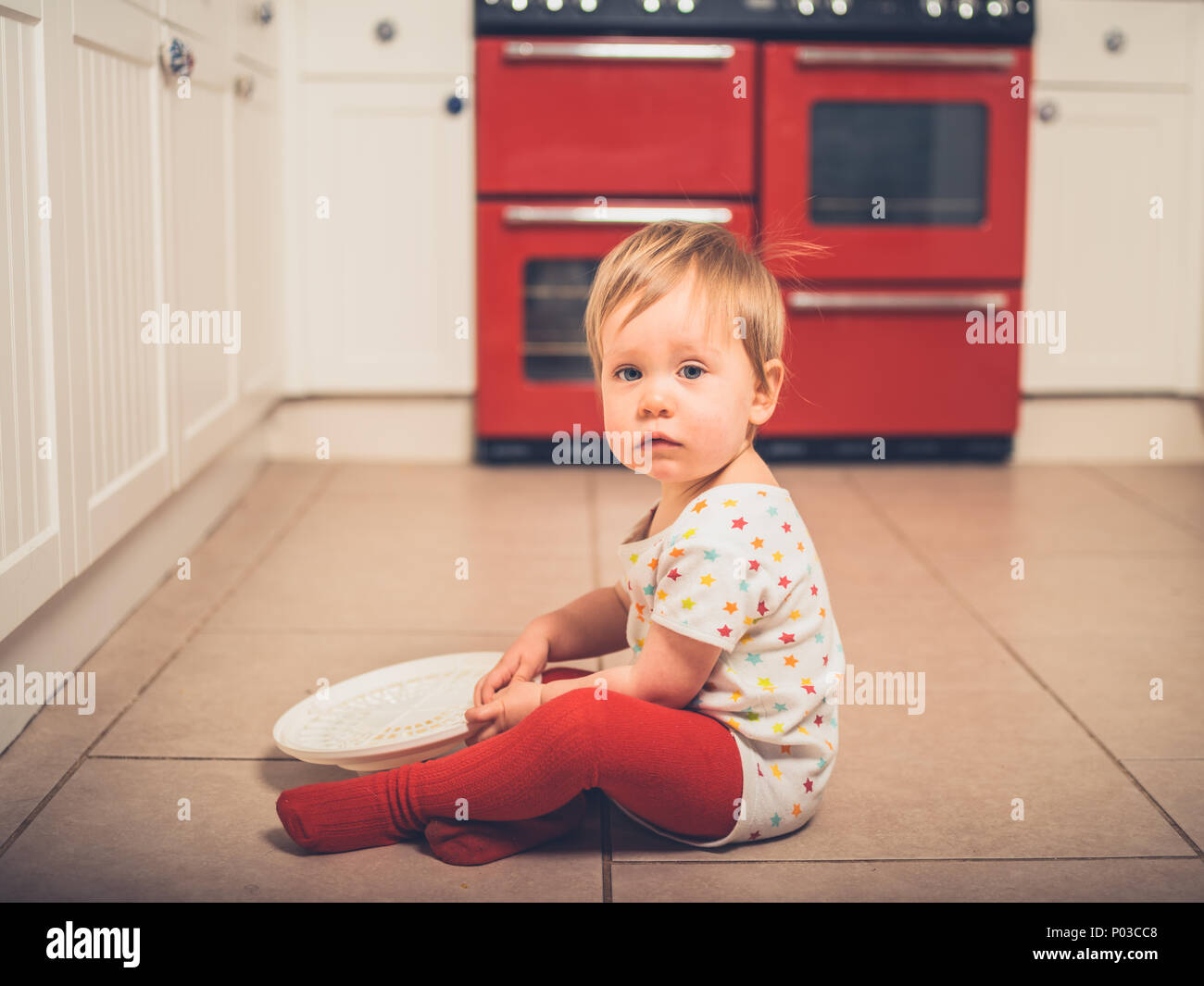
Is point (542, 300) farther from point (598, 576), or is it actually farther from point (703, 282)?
point (703, 282)

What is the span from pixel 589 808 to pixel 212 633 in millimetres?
702

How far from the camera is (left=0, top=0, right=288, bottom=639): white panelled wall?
140 cm

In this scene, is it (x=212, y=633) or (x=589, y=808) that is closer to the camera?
(x=589, y=808)

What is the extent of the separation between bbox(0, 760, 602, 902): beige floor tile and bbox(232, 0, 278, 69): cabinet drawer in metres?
1.51

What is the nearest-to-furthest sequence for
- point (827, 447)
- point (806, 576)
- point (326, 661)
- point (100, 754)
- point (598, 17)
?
point (806, 576)
point (100, 754)
point (326, 661)
point (598, 17)
point (827, 447)

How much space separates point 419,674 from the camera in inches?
57.5

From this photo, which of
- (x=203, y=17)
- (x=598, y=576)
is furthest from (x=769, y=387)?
(x=203, y=17)

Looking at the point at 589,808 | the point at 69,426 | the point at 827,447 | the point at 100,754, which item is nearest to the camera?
the point at 589,808

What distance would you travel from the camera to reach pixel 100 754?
4.53ft

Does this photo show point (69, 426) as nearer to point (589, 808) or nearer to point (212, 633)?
point (212, 633)

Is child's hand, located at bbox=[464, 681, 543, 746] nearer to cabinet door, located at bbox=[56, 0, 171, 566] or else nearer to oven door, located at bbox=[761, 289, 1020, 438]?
cabinet door, located at bbox=[56, 0, 171, 566]

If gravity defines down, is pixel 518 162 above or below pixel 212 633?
above
